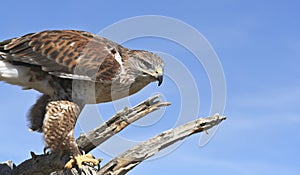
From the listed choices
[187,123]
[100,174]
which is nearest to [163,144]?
[187,123]

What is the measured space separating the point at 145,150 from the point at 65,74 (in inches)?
68.3

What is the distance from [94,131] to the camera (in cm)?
760

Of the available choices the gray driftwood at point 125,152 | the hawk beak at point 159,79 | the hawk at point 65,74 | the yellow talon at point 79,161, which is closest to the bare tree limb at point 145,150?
the gray driftwood at point 125,152

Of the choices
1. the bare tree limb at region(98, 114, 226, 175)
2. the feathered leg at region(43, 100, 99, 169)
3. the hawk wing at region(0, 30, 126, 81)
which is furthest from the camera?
the hawk wing at region(0, 30, 126, 81)

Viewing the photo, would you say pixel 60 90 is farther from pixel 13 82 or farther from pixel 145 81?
pixel 145 81

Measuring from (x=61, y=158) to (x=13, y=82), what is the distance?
1.56 metres

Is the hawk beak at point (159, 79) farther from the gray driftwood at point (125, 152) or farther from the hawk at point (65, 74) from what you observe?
the gray driftwood at point (125, 152)

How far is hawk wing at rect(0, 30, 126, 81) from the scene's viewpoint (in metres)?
7.38

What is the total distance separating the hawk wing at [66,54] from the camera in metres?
7.38

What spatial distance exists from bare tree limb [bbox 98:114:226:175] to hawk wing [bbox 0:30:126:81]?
131 cm

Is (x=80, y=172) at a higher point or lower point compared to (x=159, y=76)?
lower

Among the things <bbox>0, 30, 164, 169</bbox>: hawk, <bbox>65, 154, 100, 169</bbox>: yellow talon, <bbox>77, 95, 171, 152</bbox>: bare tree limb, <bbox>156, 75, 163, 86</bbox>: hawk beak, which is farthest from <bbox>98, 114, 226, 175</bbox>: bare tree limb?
<bbox>156, 75, 163, 86</bbox>: hawk beak

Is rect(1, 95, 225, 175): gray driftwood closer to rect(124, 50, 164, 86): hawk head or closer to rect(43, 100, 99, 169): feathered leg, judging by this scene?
rect(43, 100, 99, 169): feathered leg

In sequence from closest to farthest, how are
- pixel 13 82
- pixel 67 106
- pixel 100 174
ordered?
pixel 100 174
pixel 67 106
pixel 13 82
